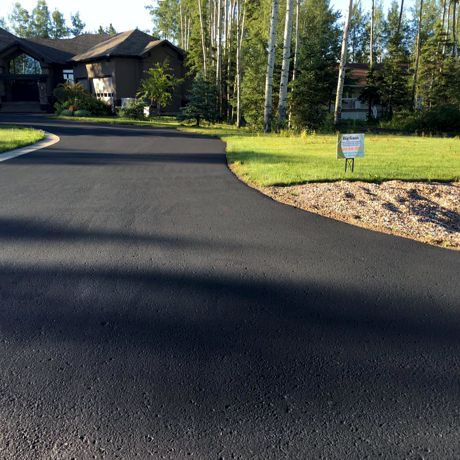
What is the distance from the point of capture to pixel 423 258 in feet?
17.9

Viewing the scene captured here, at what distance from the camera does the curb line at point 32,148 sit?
13.7 metres

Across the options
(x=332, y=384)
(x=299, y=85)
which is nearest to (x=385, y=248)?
(x=332, y=384)

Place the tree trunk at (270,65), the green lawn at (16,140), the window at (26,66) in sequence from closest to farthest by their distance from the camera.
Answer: the green lawn at (16,140) < the tree trunk at (270,65) < the window at (26,66)

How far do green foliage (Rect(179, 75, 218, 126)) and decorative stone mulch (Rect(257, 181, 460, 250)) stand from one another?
21.3m

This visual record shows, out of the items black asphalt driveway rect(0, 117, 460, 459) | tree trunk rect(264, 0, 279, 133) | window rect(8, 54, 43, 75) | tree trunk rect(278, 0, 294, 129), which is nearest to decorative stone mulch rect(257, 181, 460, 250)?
black asphalt driveway rect(0, 117, 460, 459)

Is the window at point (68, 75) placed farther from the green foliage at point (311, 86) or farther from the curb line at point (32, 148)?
the curb line at point (32, 148)

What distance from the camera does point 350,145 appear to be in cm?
951

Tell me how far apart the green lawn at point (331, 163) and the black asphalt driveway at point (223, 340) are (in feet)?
11.1

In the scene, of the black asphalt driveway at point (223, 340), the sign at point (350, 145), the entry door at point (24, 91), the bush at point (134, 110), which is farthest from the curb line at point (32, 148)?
the entry door at point (24, 91)

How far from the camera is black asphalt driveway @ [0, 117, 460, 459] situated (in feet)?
8.38

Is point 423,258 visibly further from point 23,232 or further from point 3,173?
point 3,173

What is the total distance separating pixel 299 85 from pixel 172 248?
897 inches

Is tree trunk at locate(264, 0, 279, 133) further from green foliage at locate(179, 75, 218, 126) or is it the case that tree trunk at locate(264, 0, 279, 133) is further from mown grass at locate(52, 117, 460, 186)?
green foliage at locate(179, 75, 218, 126)

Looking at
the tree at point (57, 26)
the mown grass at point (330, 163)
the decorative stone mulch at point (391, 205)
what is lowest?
the decorative stone mulch at point (391, 205)
